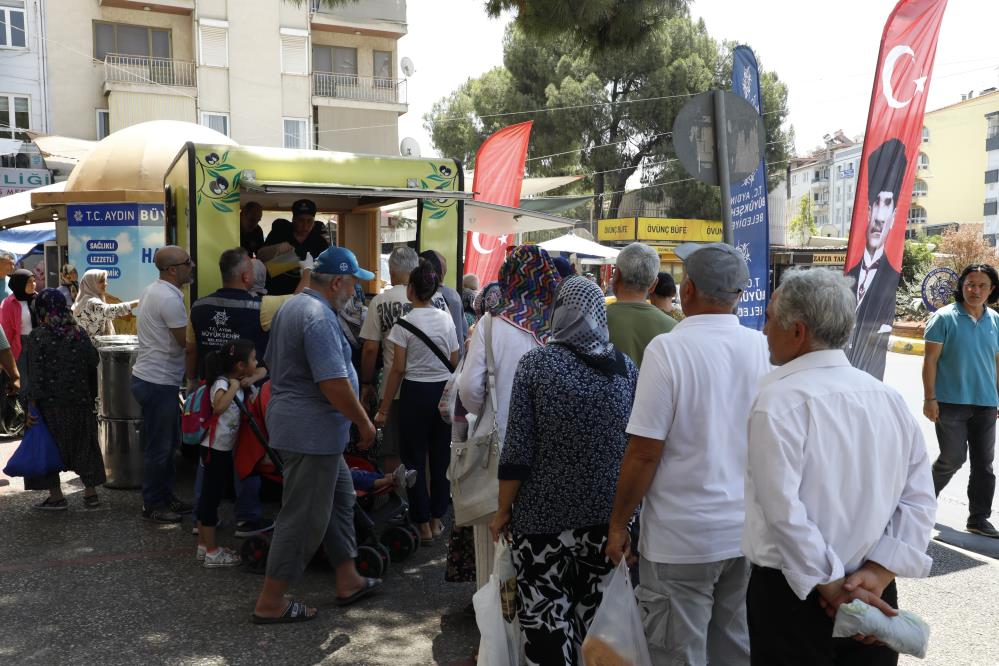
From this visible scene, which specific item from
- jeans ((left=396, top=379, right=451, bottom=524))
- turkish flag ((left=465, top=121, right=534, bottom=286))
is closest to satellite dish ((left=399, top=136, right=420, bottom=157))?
turkish flag ((left=465, top=121, right=534, bottom=286))

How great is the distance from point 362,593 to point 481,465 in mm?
1481

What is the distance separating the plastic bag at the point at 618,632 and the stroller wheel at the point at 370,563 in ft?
7.44

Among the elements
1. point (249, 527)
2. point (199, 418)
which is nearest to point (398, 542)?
point (249, 527)

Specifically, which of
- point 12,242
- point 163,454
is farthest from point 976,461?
point 12,242

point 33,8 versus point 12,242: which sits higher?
point 33,8

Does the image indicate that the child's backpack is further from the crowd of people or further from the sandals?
the sandals

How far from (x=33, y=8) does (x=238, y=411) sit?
94.3 ft

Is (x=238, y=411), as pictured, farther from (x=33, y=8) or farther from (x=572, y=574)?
(x=33, y=8)

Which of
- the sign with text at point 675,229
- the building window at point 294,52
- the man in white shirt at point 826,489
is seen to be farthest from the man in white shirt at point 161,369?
the sign with text at point 675,229

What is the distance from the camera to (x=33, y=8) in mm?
28000

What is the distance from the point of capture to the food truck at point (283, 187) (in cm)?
641

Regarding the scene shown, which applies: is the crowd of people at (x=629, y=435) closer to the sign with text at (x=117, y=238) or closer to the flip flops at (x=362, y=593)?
the flip flops at (x=362, y=593)

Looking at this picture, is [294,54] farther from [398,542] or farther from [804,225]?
[804,225]

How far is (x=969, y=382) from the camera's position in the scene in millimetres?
5828
